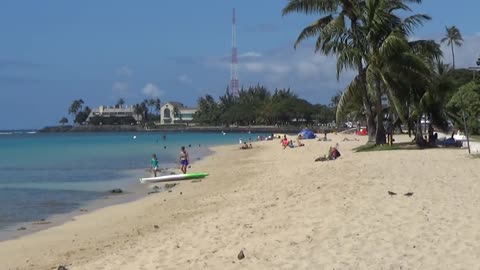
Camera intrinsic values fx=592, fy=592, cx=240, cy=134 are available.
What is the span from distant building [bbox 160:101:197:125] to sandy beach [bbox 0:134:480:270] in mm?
166162

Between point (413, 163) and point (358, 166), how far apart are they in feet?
5.58

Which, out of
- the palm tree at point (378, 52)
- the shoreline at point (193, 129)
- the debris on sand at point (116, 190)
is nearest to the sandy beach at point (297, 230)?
the debris on sand at point (116, 190)

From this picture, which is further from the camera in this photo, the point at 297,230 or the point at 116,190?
the point at 116,190

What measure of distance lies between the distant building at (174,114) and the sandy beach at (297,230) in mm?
166162

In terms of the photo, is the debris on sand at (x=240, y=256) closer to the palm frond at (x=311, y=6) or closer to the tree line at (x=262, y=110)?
the palm frond at (x=311, y=6)

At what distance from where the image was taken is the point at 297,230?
27.3ft

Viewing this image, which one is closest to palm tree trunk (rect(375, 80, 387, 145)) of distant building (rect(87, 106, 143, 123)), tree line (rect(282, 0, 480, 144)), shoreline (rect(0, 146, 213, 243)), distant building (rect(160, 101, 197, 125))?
tree line (rect(282, 0, 480, 144))

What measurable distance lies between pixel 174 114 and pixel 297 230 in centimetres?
17686

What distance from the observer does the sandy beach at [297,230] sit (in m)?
6.91

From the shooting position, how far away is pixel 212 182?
67.0ft

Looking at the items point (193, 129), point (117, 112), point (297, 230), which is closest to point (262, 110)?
point (193, 129)

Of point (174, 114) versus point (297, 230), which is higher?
point (174, 114)

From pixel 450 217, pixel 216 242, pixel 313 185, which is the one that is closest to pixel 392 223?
pixel 450 217

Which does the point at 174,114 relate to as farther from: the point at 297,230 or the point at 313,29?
the point at 297,230
